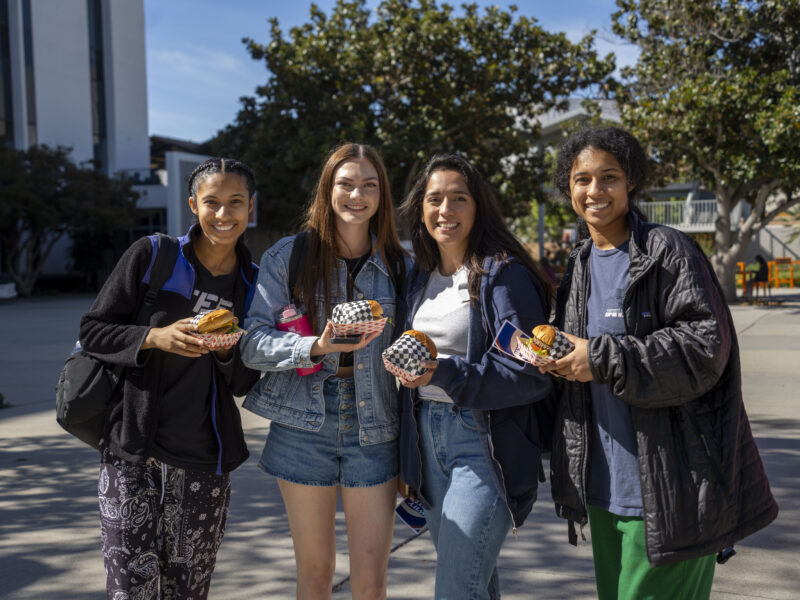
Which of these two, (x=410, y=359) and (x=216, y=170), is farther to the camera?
(x=216, y=170)

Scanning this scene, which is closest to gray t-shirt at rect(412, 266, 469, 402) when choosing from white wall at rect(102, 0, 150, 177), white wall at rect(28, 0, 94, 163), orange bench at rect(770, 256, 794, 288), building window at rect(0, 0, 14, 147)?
orange bench at rect(770, 256, 794, 288)

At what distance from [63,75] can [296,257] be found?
36.1m

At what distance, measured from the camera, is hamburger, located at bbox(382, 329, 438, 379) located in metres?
2.38

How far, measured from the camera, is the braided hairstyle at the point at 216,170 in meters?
2.94

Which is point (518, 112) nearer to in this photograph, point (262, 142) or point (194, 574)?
point (262, 142)

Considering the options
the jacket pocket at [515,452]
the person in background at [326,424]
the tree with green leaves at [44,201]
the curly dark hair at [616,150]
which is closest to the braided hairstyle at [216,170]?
the person in background at [326,424]

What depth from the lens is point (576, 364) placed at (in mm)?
2287

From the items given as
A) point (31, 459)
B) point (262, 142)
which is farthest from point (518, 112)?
point (31, 459)

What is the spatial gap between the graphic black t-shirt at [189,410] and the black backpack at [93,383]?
0.43 feet

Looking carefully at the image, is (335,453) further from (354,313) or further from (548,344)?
(548,344)

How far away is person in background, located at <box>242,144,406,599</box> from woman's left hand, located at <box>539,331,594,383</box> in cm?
79

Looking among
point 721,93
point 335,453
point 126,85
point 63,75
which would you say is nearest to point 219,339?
point 335,453

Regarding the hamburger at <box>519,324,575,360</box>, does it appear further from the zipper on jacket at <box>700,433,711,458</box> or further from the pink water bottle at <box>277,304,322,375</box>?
the pink water bottle at <box>277,304,322,375</box>

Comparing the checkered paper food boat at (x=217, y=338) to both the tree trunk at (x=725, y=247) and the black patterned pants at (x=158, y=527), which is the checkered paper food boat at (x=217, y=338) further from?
the tree trunk at (x=725, y=247)
